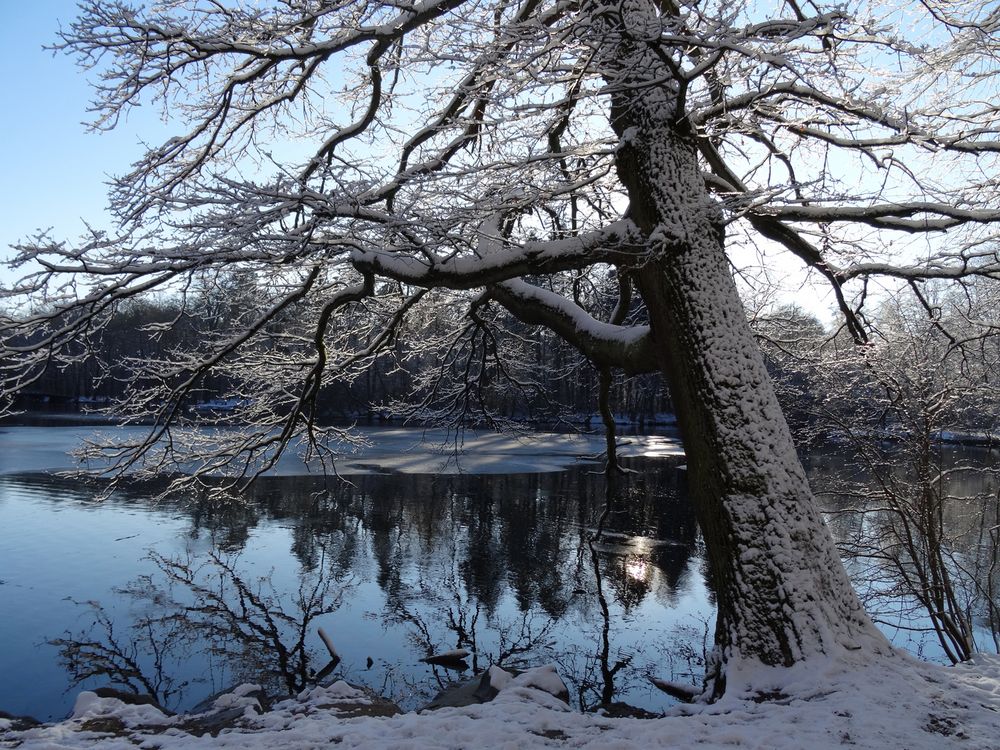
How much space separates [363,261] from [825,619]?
4.08 m

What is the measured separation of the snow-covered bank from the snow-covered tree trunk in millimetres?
264

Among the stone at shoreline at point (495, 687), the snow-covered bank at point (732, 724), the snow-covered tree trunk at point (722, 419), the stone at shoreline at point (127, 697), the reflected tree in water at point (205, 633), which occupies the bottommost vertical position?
the reflected tree in water at point (205, 633)

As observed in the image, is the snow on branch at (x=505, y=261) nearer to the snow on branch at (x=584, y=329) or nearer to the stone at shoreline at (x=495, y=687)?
the snow on branch at (x=584, y=329)

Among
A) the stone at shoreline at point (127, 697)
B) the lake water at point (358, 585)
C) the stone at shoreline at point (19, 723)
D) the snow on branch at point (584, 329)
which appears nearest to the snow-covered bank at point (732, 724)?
the stone at shoreline at point (19, 723)

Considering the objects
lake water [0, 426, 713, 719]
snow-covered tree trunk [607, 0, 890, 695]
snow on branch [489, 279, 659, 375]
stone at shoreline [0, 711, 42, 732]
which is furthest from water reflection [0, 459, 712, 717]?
snow on branch [489, 279, 659, 375]

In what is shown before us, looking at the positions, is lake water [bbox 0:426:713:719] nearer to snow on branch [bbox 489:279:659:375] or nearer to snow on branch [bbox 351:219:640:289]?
snow on branch [bbox 489:279:659:375]

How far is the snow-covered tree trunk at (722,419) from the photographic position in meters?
4.29

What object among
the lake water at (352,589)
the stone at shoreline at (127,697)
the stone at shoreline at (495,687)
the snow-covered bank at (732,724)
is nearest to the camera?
the snow-covered bank at (732,724)

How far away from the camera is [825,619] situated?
423 centimetres

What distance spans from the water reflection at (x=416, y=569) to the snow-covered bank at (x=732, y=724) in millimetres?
2447

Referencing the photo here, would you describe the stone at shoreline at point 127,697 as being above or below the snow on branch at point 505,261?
below

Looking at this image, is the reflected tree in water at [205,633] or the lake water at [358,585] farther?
the lake water at [358,585]

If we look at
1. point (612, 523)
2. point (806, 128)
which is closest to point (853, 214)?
point (806, 128)

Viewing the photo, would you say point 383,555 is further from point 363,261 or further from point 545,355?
point 545,355
